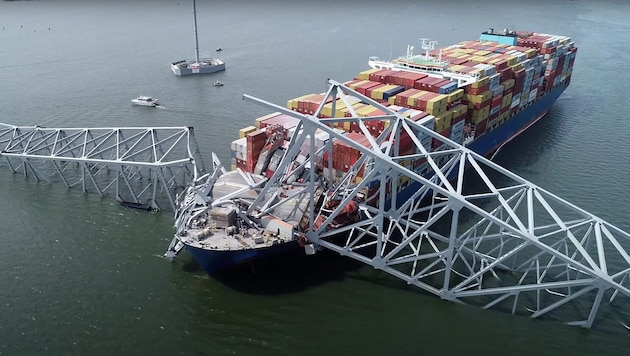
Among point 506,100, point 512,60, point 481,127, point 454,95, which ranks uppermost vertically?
point 512,60

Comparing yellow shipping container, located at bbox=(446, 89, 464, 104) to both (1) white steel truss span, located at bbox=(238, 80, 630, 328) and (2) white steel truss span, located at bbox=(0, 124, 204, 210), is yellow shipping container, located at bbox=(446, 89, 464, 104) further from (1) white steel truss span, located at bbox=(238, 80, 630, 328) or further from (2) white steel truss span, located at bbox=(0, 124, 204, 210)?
(2) white steel truss span, located at bbox=(0, 124, 204, 210)

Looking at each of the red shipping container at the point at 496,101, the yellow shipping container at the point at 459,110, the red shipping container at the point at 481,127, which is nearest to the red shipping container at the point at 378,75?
the yellow shipping container at the point at 459,110

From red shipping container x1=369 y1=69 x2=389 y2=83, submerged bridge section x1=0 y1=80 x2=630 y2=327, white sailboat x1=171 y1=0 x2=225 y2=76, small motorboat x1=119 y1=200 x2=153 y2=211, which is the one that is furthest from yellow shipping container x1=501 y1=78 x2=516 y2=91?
white sailboat x1=171 y1=0 x2=225 y2=76

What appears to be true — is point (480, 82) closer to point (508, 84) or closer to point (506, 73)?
point (508, 84)

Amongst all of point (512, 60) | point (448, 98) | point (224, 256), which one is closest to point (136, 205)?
point (224, 256)

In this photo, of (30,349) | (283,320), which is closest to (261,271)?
(283,320)
